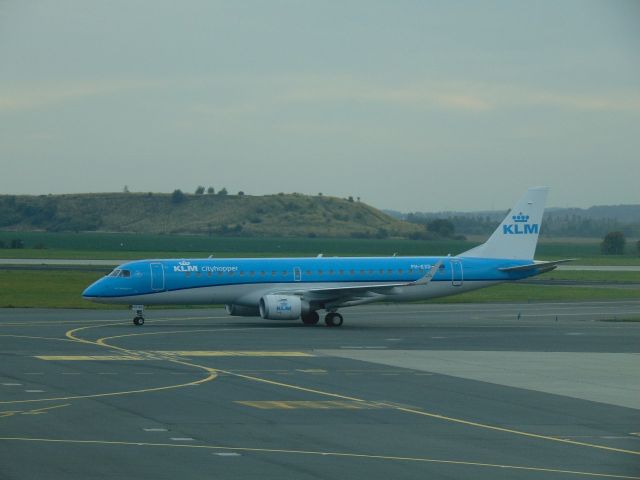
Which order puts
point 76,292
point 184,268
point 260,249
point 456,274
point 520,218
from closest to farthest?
point 184,268 < point 456,274 < point 520,218 < point 76,292 < point 260,249

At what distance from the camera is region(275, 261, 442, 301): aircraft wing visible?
51125mm

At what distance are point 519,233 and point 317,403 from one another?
3258 cm

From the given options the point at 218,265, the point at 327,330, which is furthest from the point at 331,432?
the point at 218,265

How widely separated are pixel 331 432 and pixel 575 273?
83.9 metres

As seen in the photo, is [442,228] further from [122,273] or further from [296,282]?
[122,273]

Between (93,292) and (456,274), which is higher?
(456,274)

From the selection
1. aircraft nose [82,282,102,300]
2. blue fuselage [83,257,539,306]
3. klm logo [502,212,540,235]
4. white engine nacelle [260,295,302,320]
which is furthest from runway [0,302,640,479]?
klm logo [502,212,540,235]

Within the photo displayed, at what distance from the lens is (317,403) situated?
26.4 meters

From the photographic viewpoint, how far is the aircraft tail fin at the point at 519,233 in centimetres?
5649

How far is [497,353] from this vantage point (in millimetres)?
38906

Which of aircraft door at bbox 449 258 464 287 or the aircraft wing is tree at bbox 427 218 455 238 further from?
the aircraft wing

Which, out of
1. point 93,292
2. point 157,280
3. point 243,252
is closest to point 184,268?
point 157,280

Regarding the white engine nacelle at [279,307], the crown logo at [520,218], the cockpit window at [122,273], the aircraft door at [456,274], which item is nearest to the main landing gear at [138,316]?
the cockpit window at [122,273]

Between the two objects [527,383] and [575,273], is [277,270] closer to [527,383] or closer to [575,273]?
[527,383]
